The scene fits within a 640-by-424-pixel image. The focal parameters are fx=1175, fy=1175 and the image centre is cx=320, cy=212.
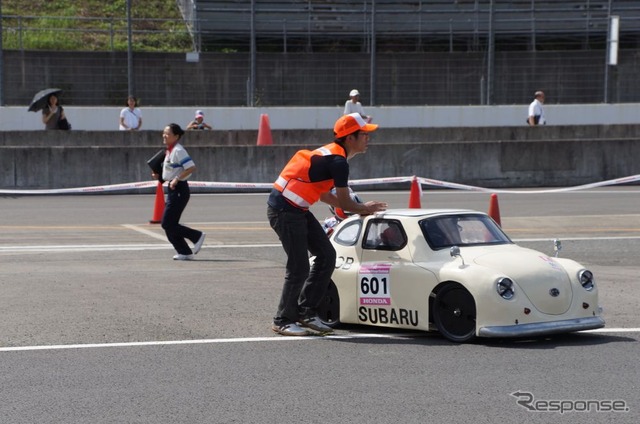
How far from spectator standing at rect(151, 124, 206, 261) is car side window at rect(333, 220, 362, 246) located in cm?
491

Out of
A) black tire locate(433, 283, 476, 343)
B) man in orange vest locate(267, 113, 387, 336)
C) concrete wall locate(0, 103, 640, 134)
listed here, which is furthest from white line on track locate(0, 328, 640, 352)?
concrete wall locate(0, 103, 640, 134)

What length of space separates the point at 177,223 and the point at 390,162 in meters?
11.5

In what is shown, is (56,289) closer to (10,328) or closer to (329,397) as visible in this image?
(10,328)

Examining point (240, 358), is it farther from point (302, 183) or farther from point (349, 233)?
point (349, 233)

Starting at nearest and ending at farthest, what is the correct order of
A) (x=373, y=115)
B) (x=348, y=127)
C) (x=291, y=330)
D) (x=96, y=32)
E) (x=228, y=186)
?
(x=348, y=127), (x=291, y=330), (x=228, y=186), (x=373, y=115), (x=96, y=32)

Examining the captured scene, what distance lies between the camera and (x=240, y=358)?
28.1 ft

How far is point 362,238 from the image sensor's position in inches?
389

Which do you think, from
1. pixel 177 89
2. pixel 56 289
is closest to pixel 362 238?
pixel 56 289

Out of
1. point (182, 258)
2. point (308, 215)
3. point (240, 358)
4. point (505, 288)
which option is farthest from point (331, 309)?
point (182, 258)

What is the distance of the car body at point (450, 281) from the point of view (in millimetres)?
8789

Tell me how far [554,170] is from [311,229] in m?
17.3

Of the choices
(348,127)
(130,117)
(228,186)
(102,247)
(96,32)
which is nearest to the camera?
(348,127)

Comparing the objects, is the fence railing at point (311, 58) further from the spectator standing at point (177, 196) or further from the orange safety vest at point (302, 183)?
the orange safety vest at point (302, 183)

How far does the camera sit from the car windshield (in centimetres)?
955
